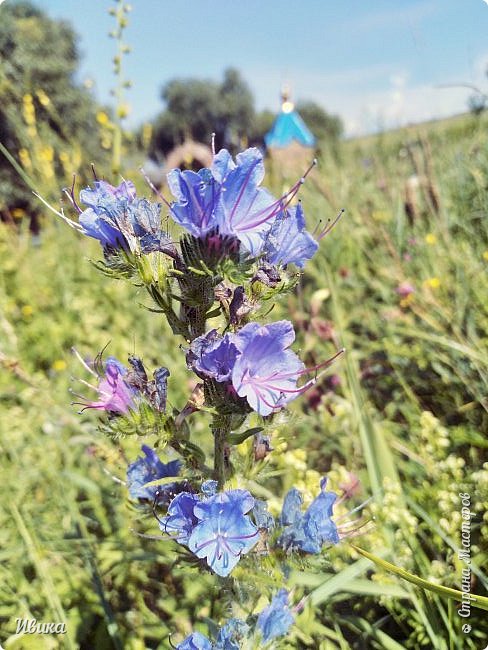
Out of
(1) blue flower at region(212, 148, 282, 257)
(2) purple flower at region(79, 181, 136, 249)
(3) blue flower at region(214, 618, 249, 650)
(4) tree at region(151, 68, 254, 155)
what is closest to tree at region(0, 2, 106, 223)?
(4) tree at region(151, 68, 254, 155)

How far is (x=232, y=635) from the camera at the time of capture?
2.49 ft

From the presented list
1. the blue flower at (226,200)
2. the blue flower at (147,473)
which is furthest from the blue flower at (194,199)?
the blue flower at (147,473)

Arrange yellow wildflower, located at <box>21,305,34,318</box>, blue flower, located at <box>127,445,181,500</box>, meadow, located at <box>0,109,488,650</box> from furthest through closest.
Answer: yellow wildflower, located at <box>21,305,34,318</box>
meadow, located at <box>0,109,488,650</box>
blue flower, located at <box>127,445,181,500</box>

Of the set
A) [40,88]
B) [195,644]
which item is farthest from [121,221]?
[40,88]

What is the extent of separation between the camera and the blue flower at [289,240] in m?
0.67

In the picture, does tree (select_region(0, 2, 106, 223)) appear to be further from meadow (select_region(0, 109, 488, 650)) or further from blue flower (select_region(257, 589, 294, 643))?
blue flower (select_region(257, 589, 294, 643))

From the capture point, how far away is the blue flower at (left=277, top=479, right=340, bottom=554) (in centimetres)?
75

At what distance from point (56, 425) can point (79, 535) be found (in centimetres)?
35

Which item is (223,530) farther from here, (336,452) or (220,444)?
(336,452)

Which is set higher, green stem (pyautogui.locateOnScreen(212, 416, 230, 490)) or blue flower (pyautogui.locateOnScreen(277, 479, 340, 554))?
green stem (pyautogui.locateOnScreen(212, 416, 230, 490))

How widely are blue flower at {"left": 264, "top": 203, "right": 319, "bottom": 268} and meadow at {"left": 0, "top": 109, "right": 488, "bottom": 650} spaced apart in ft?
0.57

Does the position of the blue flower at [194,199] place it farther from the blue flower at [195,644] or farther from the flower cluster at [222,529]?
the blue flower at [195,644]

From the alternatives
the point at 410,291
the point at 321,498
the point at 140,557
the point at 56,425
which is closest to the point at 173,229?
the point at 321,498

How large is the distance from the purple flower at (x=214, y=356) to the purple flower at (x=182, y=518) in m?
0.17
